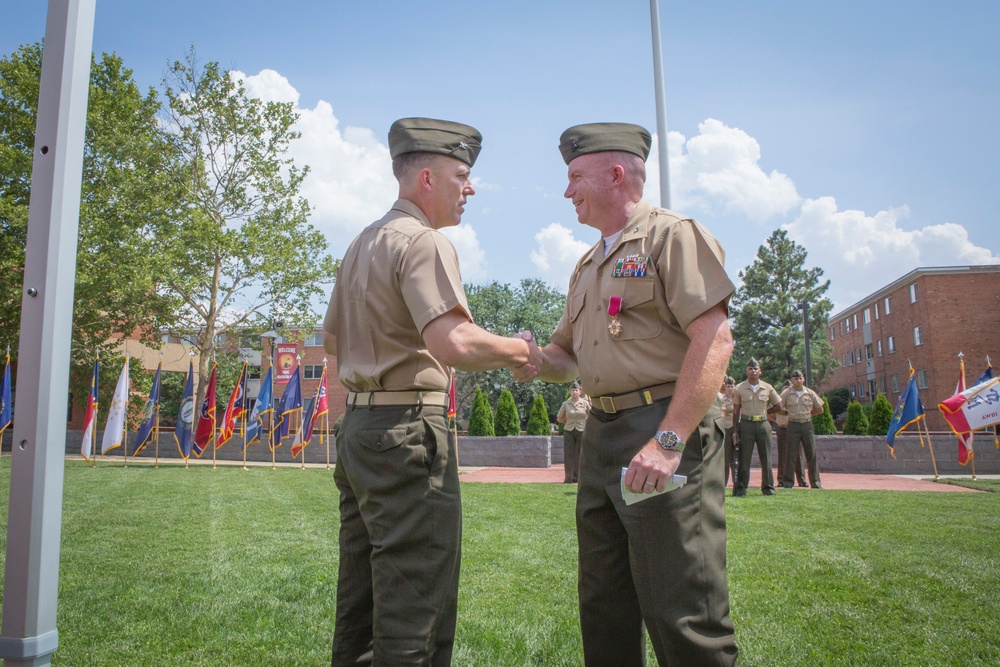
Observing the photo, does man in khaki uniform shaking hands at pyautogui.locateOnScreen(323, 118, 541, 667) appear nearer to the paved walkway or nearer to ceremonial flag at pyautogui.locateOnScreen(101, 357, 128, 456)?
the paved walkway

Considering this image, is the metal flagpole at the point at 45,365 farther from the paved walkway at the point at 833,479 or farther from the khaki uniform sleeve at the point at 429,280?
the paved walkway at the point at 833,479

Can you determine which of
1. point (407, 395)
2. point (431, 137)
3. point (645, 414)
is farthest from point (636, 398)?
point (431, 137)

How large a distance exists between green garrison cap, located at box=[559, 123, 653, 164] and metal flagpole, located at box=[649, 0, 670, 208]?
8.61ft

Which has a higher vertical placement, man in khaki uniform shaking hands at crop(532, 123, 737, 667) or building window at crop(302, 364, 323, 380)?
building window at crop(302, 364, 323, 380)

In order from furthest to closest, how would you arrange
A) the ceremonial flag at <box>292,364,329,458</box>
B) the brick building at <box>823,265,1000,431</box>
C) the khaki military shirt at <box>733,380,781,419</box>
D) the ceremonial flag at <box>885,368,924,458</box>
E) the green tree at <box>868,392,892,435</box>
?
the brick building at <box>823,265,1000,431</box>
the green tree at <box>868,392,892,435</box>
the ceremonial flag at <box>292,364,329,458</box>
the ceremonial flag at <box>885,368,924,458</box>
the khaki military shirt at <box>733,380,781,419</box>

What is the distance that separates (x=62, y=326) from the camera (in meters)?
2.08

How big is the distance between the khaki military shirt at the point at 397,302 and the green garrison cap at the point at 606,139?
727 millimetres

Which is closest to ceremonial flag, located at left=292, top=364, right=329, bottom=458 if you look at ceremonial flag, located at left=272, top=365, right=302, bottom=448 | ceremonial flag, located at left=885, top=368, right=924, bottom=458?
ceremonial flag, located at left=272, top=365, right=302, bottom=448

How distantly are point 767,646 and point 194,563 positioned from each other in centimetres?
491

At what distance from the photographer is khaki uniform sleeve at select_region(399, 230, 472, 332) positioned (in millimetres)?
2545

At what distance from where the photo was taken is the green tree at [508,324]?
46.1 meters

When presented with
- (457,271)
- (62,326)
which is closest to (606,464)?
(457,271)

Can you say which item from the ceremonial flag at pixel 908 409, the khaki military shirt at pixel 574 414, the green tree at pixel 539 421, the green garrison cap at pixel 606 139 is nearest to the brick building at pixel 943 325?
the green tree at pixel 539 421

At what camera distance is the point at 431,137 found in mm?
2951
